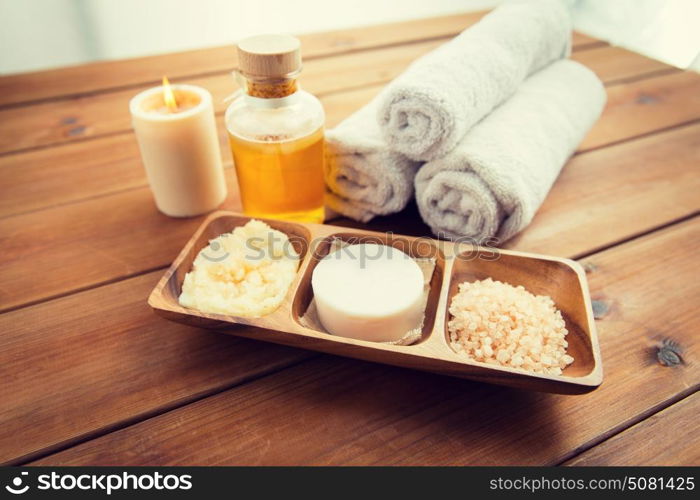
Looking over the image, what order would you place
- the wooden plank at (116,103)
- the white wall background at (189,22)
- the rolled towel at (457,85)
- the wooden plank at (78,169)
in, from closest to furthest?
1. the rolled towel at (457,85)
2. the wooden plank at (78,169)
3. the wooden plank at (116,103)
4. the white wall background at (189,22)

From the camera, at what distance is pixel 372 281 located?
0.47m

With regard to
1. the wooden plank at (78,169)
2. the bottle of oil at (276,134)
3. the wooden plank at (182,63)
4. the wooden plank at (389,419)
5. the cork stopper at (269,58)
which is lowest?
the wooden plank at (389,419)

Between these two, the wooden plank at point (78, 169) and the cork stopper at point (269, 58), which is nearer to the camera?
the cork stopper at point (269, 58)

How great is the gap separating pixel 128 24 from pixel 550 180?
121cm

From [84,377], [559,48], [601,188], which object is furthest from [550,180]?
[84,377]

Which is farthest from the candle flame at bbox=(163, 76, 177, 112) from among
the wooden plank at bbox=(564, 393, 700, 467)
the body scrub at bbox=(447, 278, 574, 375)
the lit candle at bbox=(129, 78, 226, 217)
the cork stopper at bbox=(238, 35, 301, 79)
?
the wooden plank at bbox=(564, 393, 700, 467)

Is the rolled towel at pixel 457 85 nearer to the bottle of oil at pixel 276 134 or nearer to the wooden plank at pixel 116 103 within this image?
the bottle of oil at pixel 276 134

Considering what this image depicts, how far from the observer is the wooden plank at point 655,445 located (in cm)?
39

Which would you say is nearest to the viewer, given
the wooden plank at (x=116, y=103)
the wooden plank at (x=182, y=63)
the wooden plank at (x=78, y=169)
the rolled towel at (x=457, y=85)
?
the rolled towel at (x=457, y=85)

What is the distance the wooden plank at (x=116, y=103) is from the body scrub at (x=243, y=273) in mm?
390

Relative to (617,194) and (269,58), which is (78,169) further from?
(617,194)

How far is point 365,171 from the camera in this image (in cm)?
58

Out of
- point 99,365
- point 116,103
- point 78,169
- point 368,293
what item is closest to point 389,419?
point 368,293

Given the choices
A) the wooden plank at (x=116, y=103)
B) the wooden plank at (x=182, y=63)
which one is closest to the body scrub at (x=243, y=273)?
the wooden plank at (x=116, y=103)
